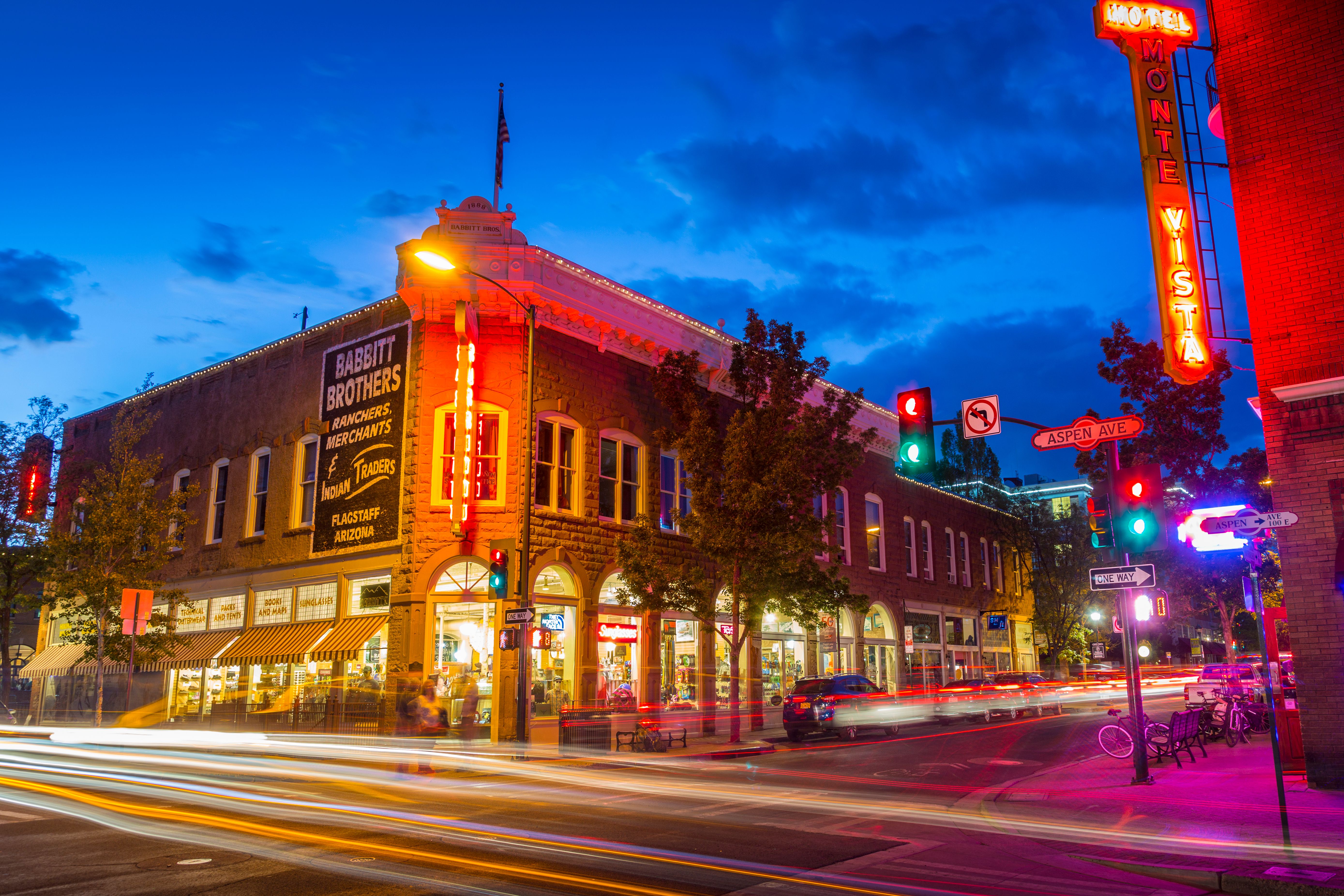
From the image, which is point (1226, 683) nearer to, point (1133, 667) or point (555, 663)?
point (1133, 667)

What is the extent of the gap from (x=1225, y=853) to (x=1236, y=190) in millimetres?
10527

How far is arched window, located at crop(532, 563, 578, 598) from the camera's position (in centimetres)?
2647

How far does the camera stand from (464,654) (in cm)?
2611

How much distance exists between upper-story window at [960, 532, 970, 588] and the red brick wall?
34.2 meters

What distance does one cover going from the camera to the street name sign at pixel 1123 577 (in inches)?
570

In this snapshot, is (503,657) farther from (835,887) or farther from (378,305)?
(835,887)

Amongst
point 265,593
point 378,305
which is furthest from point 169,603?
point 378,305

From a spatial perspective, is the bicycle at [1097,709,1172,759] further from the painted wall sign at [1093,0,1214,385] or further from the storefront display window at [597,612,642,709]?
the storefront display window at [597,612,642,709]

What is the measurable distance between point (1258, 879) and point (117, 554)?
3044 cm

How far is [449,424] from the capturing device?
25828mm

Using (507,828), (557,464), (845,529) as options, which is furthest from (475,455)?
(845,529)

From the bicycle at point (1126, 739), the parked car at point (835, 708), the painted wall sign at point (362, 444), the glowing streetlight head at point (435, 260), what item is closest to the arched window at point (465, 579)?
the painted wall sign at point (362, 444)

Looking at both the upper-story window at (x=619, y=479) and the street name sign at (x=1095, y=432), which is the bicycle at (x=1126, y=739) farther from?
the upper-story window at (x=619, y=479)

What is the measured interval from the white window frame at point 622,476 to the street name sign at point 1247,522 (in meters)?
17.9
